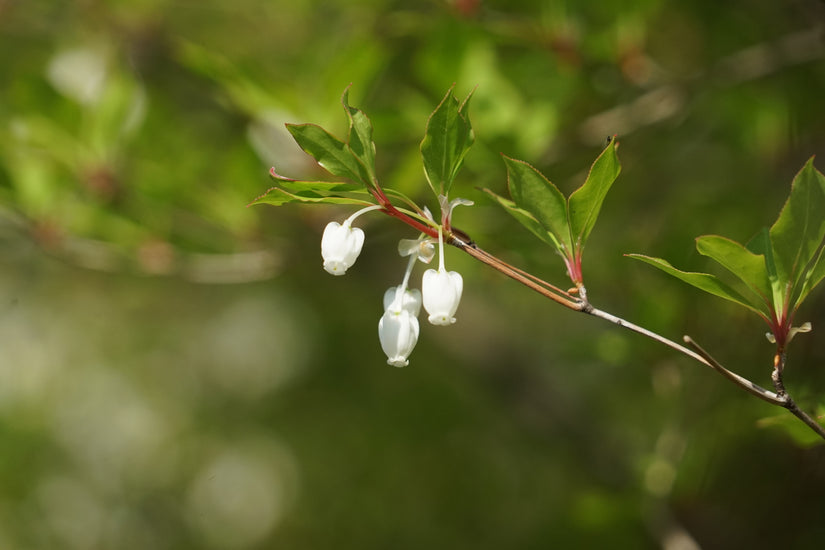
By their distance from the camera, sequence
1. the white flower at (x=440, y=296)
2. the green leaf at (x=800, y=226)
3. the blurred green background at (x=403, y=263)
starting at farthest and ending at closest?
the blurred green background at (x=403, y=263)
the white flower at (x=440, y=296)
the green leaf at (x=800, y=226)

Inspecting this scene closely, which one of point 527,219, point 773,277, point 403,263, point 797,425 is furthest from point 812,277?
point 403,263

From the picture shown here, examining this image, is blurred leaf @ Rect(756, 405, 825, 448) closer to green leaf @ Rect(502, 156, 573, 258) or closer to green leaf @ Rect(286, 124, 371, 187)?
green leaf @ Rect(502, 156, 573, 258)

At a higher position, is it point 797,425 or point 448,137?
point 448,137

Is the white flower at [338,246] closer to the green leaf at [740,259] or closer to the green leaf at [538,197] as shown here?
the green leaf at [538,197]

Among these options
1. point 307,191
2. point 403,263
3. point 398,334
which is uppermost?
point 307,191

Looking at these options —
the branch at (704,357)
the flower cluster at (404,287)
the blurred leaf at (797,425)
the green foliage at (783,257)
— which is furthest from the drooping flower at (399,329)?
the blurred leaf at (797,425)

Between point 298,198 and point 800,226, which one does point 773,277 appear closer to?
point 800,226
